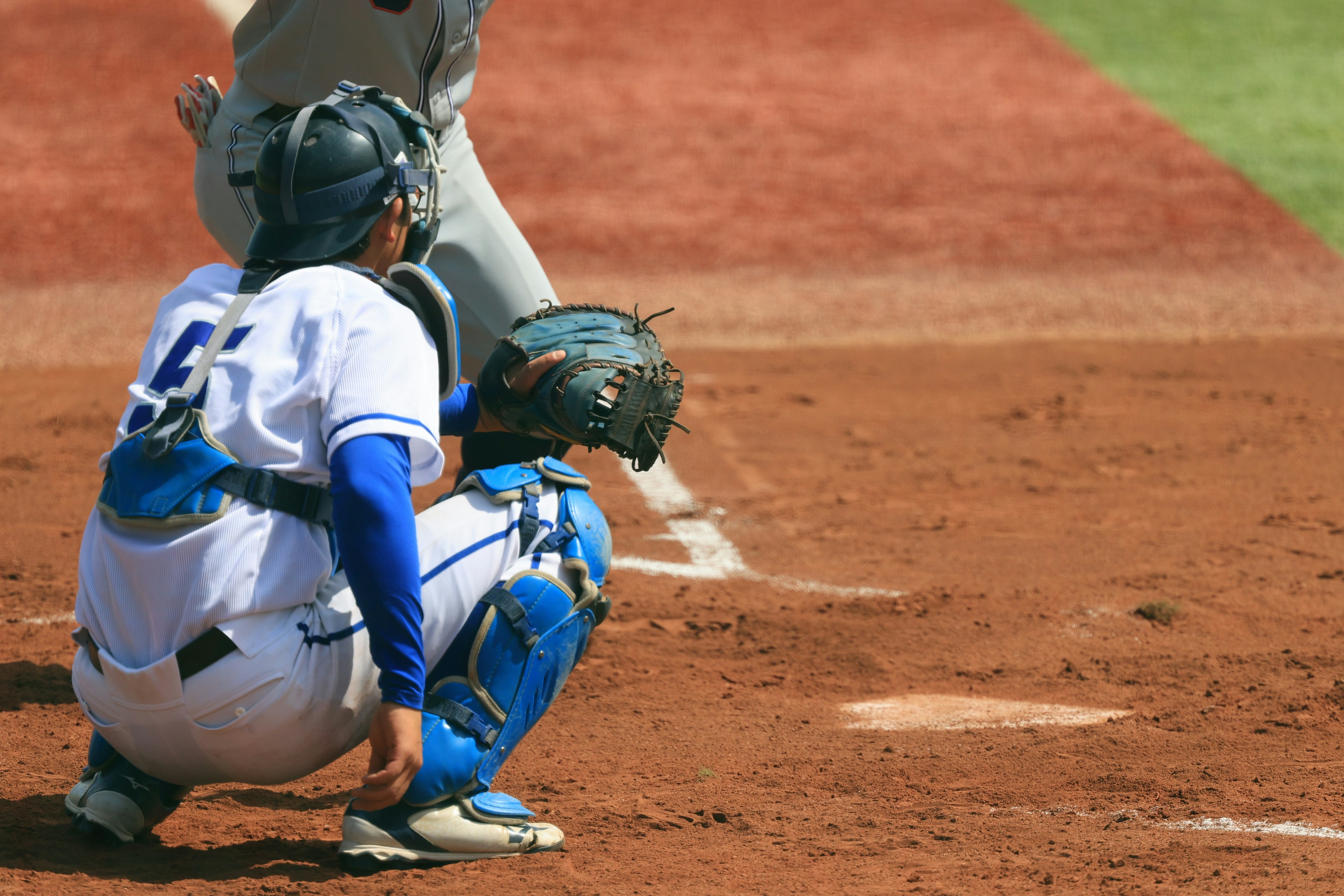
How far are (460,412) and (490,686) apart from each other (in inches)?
19.6

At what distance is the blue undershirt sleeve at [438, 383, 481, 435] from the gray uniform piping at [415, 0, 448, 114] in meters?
1.04

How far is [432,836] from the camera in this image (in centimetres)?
208

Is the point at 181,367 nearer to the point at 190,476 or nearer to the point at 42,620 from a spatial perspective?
the point at 190,476

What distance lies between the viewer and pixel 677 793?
8.41 ft

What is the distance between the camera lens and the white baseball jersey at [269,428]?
1892 millimetres

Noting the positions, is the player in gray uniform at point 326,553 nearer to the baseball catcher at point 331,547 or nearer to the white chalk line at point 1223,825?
the baseball catcher at point 331,547

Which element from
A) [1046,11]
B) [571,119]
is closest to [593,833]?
[571,119]

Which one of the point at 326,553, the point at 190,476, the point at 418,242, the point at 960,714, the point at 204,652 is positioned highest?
the point at 418,242

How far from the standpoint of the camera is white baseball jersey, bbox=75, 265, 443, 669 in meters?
1.89

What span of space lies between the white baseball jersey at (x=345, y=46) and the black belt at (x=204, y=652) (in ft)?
5.23

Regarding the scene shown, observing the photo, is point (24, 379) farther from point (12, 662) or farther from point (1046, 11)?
point (1046, 11)

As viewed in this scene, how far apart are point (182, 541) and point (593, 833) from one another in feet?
2.73

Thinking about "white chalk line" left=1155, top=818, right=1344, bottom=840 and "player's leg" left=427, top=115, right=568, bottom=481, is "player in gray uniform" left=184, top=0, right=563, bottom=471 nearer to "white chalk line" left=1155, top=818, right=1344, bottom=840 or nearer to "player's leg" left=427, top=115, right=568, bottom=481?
"player's leg" left=427, top=115, right=568, bottom=481

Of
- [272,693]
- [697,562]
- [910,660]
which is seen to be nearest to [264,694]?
[272,693]
